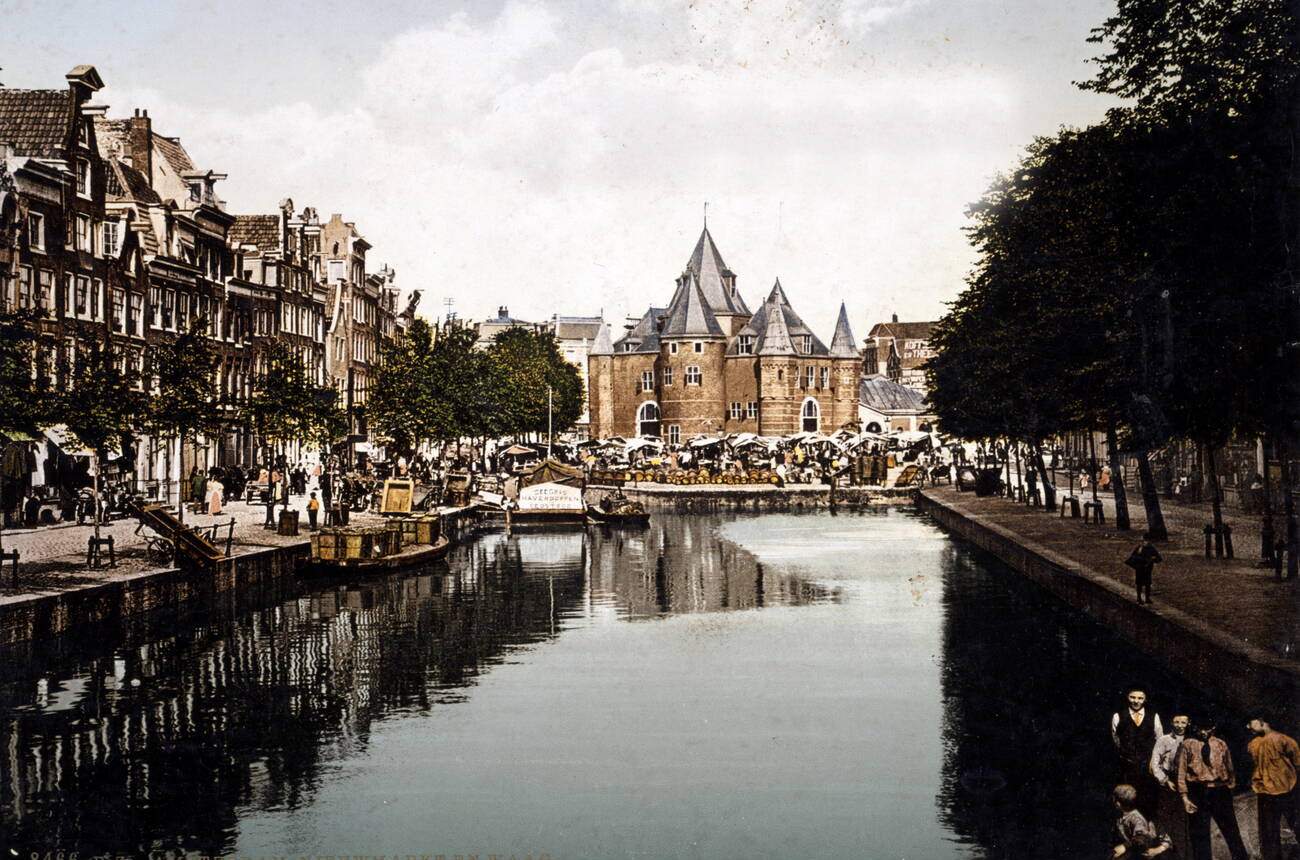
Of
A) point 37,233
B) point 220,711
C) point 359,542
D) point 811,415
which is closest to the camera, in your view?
point 220,711

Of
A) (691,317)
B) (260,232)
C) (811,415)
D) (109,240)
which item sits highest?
(691,317)

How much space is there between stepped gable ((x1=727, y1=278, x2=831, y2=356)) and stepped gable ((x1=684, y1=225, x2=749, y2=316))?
13.2ft

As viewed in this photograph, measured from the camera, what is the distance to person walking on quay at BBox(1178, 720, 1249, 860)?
527 inches

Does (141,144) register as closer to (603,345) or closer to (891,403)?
(603,345)

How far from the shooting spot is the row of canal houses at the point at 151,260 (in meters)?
48.6

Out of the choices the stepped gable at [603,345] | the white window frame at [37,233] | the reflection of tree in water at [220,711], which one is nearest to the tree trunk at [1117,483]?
the reflection of tree in water at [220,711]

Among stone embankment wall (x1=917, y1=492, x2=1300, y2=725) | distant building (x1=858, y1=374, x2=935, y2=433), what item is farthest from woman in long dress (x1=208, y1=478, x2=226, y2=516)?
distant building (x1=858, y1=374, x2=935, y2=433)

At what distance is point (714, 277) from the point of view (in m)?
143

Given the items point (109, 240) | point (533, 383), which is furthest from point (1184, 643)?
point (533, 383)

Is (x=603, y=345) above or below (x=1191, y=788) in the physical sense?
above

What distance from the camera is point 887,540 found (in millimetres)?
61938

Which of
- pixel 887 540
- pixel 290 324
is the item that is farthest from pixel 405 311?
A: pixel 887 540

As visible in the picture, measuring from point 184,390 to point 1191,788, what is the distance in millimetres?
36201

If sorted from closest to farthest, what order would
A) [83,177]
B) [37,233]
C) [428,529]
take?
[37,233], [428,529], [83,177]
